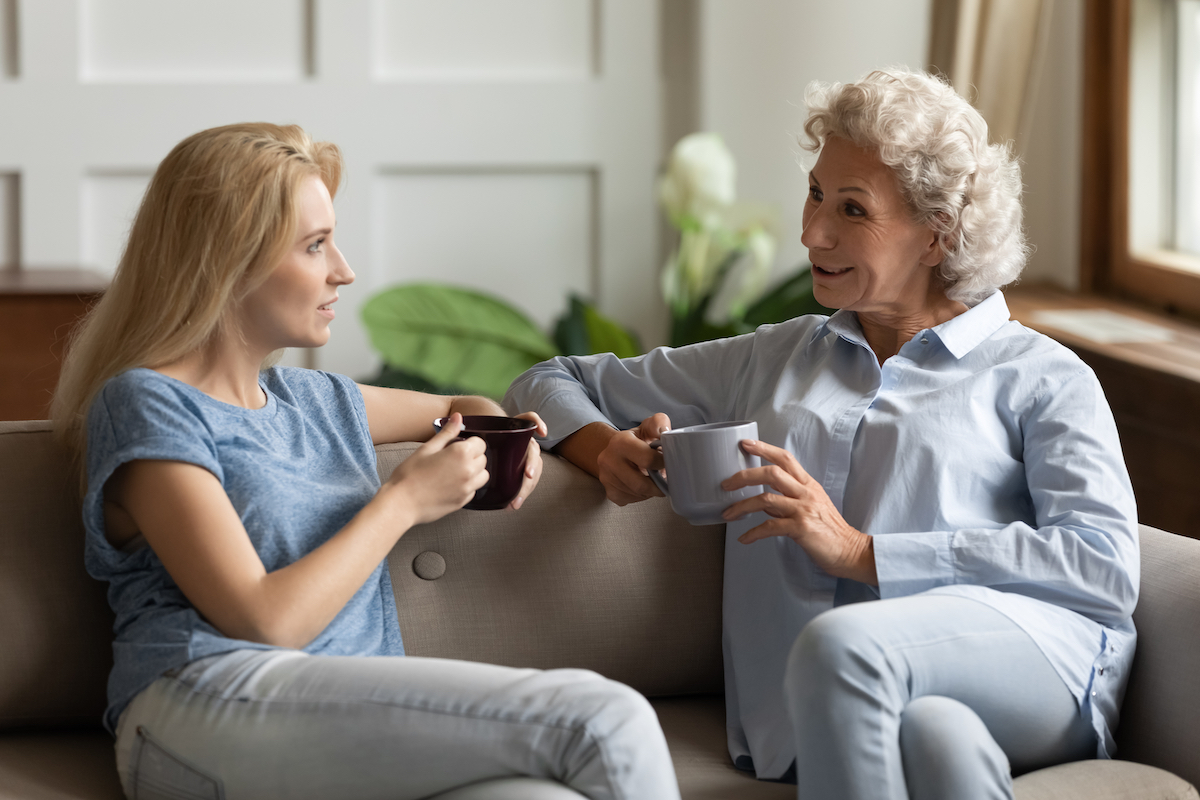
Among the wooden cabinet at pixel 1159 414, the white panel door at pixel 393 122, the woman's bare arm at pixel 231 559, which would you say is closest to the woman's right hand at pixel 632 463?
the woman's bare arm at pixel 231 559

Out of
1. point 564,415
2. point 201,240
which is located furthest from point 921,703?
point 201,240

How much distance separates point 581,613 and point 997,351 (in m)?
0.62

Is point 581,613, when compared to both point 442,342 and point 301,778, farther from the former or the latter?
point 442,342

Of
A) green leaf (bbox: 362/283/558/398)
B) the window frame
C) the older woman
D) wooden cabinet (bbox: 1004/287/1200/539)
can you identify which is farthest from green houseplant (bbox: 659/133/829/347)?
the older woman

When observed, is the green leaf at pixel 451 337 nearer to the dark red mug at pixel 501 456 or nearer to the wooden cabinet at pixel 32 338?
the wooden cabinet at pixel 32 338

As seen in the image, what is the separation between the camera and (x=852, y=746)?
113cm

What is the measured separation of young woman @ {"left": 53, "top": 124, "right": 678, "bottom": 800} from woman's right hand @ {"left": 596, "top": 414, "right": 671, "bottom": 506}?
0.43 feet

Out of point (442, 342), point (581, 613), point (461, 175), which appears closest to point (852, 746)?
point (581, 613)

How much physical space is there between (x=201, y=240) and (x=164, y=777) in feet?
1.77

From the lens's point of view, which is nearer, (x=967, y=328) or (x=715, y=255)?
(x=967, y=328)

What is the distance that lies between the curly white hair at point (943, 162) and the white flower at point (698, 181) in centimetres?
152

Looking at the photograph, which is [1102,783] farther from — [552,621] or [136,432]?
[136,432]

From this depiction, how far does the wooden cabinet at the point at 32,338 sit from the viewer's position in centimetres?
252

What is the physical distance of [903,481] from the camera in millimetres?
1389
